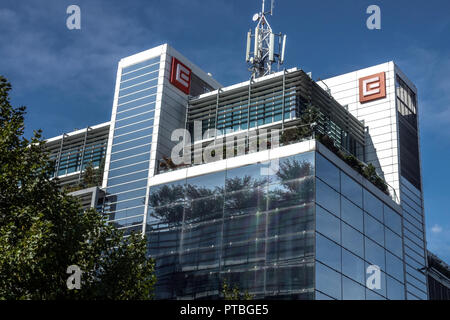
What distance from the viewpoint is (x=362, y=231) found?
148ft

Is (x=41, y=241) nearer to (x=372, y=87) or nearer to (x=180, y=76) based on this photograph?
(x=180, y=76)

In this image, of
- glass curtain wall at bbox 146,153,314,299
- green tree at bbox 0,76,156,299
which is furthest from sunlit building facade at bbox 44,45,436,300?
green tree at bbox 0,76,156,299

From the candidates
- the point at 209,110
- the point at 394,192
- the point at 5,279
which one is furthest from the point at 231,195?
the point at 5,279

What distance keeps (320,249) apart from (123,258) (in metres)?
13.2

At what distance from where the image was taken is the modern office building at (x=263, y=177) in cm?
4116

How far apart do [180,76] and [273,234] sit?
19.7 meters

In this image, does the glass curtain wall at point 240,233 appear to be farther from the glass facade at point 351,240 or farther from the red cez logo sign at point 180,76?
the red cez logo sign at point 180,76

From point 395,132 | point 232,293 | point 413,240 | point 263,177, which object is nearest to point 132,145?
point 263,177

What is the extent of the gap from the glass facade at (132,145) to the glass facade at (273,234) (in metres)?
2.82

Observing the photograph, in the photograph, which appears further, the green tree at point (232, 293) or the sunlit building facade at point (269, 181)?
the sunlit building facade at point (269, 181)

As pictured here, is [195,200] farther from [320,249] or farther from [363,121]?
[363,121]

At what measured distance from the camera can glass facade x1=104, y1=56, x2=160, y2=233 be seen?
49906mm

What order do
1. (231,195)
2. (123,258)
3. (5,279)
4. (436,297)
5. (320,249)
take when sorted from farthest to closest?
(436,297) → (231,195) → (320,249) → (123,258) → (5,279)

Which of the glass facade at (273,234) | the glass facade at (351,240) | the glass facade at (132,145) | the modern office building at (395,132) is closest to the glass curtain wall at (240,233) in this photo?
the glass facade at (273,234)
